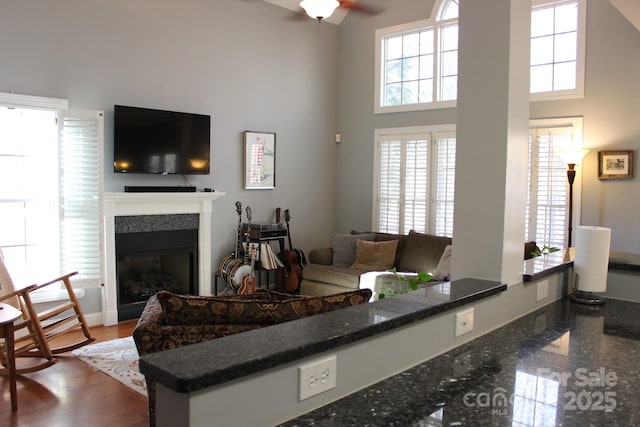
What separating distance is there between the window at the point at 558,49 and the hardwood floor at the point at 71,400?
16.3 ft

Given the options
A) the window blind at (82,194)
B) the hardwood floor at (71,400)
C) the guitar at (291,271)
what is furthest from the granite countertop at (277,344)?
the guitar at (291,271)

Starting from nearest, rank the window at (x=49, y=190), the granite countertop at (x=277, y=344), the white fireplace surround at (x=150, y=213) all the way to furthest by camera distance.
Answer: the granite countertop at (x=277, y=344) < the window at (x=49, y=190) < the white fireplace surround at (x=150, y=213)

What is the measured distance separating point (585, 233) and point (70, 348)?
12.7 ft

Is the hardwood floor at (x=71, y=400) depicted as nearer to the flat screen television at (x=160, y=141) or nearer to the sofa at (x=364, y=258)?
the flat screen television at (x=160, y=141)

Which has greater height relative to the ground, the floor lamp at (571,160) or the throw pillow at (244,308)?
the floor lamp at (571,160)

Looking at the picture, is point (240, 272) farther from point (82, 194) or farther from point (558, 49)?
point (558, 49)

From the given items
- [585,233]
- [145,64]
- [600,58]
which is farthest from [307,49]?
[585,233]

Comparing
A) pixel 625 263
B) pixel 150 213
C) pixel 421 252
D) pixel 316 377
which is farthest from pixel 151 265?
pixel 316 377

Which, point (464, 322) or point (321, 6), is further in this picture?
point (321, 6)

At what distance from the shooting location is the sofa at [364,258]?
19.8ft

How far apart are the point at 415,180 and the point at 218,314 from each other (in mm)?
4760

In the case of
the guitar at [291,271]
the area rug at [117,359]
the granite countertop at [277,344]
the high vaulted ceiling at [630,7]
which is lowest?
the area rug at [117,359]

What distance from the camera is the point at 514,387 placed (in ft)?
4.75

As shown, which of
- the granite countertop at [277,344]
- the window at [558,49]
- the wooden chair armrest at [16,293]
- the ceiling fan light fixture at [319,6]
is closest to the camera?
the granite countertop at [277,344]
